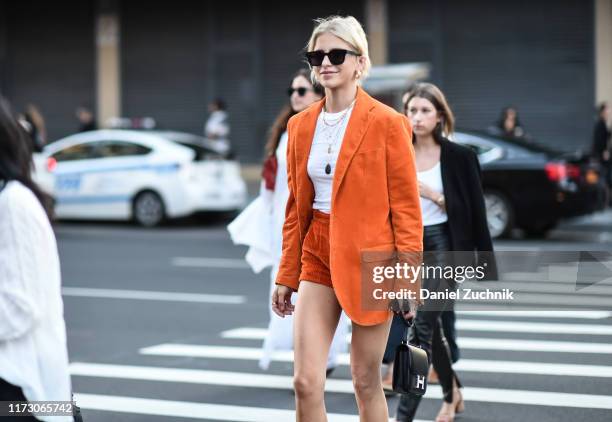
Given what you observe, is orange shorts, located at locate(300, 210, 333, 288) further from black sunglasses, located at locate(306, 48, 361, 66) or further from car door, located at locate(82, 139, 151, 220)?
car door, located at locate(82, 139, 151, 220)

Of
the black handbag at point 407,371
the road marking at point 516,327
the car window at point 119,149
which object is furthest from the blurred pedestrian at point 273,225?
the car window at point 119,149

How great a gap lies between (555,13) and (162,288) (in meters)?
12.8

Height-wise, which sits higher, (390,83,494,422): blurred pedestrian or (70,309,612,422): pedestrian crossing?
(390,83,494,422): blurred pedestrian

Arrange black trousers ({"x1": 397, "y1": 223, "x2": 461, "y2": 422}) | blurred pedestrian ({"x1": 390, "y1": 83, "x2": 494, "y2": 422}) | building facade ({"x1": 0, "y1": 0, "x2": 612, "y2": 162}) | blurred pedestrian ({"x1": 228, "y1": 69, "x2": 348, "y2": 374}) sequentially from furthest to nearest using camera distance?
building facade ({"x1": 0, "y1": 0, "x2": 612, "y2": 162})
blurred pedestrian ({"x1": 228, "y1": 69, "x2": 348, "y2": 374})
blurred pedestrian ({"x1": 390, "y1": 83, "x2": 494, "y2": 422})
black trousers ({"x1": 397, "y1": 223, "x2": 461, "y2": 422})

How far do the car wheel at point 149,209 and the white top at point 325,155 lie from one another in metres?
14.5

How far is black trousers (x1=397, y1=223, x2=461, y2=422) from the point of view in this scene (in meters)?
5.89

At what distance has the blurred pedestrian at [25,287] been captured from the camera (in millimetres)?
3580

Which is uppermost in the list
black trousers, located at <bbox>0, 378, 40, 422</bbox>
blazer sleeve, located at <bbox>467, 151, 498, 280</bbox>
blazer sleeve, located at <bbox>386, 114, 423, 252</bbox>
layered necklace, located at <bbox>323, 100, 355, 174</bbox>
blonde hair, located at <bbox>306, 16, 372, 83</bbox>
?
blonde hair, located at <bbox>306, 16, 372, 83</bbox>

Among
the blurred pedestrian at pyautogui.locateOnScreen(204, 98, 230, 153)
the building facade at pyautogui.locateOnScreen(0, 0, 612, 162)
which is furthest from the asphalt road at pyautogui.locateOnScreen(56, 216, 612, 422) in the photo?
the building facade at pyautogui.locateOnScreen(0, 0, 612, 162)

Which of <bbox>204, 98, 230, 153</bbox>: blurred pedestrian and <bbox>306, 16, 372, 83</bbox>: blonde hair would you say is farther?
<bbox>204, 98, 230, 153</bbox>: blurred pedestrian

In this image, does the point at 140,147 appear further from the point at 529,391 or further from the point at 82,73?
the point at 529,391

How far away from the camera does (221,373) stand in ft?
26.6

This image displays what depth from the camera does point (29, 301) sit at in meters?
3.59

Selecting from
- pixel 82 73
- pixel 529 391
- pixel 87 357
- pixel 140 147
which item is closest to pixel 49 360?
pixel 529 391
